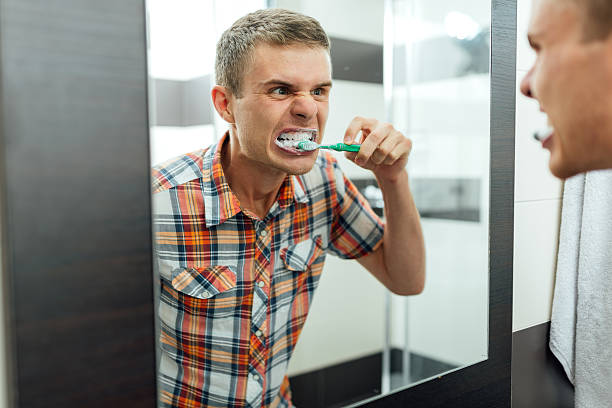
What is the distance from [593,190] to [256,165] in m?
0.66

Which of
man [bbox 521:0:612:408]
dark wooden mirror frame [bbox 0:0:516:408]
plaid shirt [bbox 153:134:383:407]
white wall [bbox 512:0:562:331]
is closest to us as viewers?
dark wooden mirror frame [bbox 0:0:516:408]

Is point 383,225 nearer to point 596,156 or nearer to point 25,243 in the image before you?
point 596,156

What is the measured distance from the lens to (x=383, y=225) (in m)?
0.98

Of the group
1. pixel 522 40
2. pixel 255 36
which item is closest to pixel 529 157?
pixel 522 40

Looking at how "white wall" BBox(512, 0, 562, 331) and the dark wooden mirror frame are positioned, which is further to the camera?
"white wall" BBox(512, 0, 562, 331)

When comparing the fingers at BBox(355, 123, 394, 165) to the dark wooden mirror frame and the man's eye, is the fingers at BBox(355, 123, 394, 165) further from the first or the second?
the dark wooden mirror frame

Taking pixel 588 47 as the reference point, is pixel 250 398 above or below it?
below

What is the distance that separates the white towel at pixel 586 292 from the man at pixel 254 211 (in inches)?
15.5

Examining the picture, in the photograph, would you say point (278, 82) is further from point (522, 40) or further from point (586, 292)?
point (586, 292)

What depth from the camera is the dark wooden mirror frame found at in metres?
0.43

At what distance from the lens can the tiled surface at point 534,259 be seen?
41.6 inches

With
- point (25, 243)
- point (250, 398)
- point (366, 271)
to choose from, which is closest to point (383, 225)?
point (366, 271)

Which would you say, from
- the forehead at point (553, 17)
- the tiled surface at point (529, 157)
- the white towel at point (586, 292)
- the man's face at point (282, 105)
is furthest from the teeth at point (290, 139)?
the white towel at point (586, 292)

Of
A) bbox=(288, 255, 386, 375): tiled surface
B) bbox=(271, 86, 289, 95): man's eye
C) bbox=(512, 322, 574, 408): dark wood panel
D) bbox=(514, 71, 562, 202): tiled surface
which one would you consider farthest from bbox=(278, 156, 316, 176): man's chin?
bbox=(512, 322, 574, 408): dark wood panel
